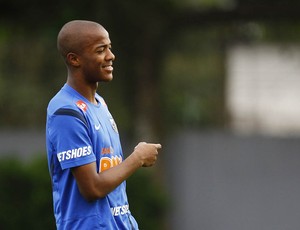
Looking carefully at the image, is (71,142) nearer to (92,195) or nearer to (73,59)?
(92,195)

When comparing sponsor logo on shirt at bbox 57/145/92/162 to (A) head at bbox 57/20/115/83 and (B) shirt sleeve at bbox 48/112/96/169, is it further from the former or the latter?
(A) head at bbox 57/20/115/83

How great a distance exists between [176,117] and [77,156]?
9044 mm

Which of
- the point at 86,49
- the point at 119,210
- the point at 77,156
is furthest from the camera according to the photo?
the point at 119,210

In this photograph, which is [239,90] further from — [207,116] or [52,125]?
[52,125]

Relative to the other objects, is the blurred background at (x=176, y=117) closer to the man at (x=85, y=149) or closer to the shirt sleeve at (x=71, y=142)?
the man at (x=85, y=149)

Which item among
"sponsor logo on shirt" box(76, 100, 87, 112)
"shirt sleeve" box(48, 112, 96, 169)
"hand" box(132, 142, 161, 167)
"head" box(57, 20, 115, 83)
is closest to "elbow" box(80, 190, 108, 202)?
"shirt sleeve" box(48, 112, 96, 169)

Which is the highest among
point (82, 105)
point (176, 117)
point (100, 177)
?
point (176, 117)

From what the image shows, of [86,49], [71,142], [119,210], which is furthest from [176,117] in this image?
[71,142]

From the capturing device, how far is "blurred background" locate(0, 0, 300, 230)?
12383 mm

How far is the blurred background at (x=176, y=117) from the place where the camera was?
12383 millimetres

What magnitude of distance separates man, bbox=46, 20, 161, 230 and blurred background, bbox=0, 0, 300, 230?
22.5ft

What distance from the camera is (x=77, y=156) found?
4.59m

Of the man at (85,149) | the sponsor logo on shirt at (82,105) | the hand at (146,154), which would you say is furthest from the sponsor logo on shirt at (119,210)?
the sponsor logo on shirt at (82,105)

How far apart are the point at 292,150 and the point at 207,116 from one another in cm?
159
